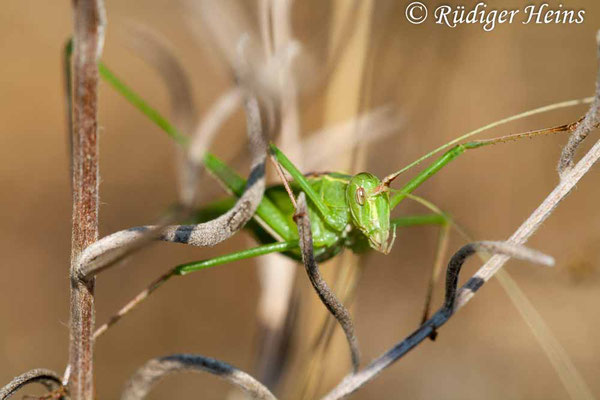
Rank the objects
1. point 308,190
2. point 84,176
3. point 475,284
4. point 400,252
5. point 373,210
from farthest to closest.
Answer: point 400,252 → point 308,190 → point 373,210 → point 475,284 → point 84,176

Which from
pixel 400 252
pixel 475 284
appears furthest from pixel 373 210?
pixel 400 252

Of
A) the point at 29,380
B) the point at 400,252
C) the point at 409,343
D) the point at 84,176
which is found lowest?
the point at 400,252

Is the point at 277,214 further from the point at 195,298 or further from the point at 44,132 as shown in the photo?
the point at 44,132

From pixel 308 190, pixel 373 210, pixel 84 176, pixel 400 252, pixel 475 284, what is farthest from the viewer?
pixel 400 252

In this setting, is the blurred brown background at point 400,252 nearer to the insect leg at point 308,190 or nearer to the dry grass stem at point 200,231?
the insect leg at point 308,190

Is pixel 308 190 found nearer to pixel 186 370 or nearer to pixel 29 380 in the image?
Result: pixel 186 370

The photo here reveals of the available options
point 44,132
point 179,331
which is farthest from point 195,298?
point 44,132
